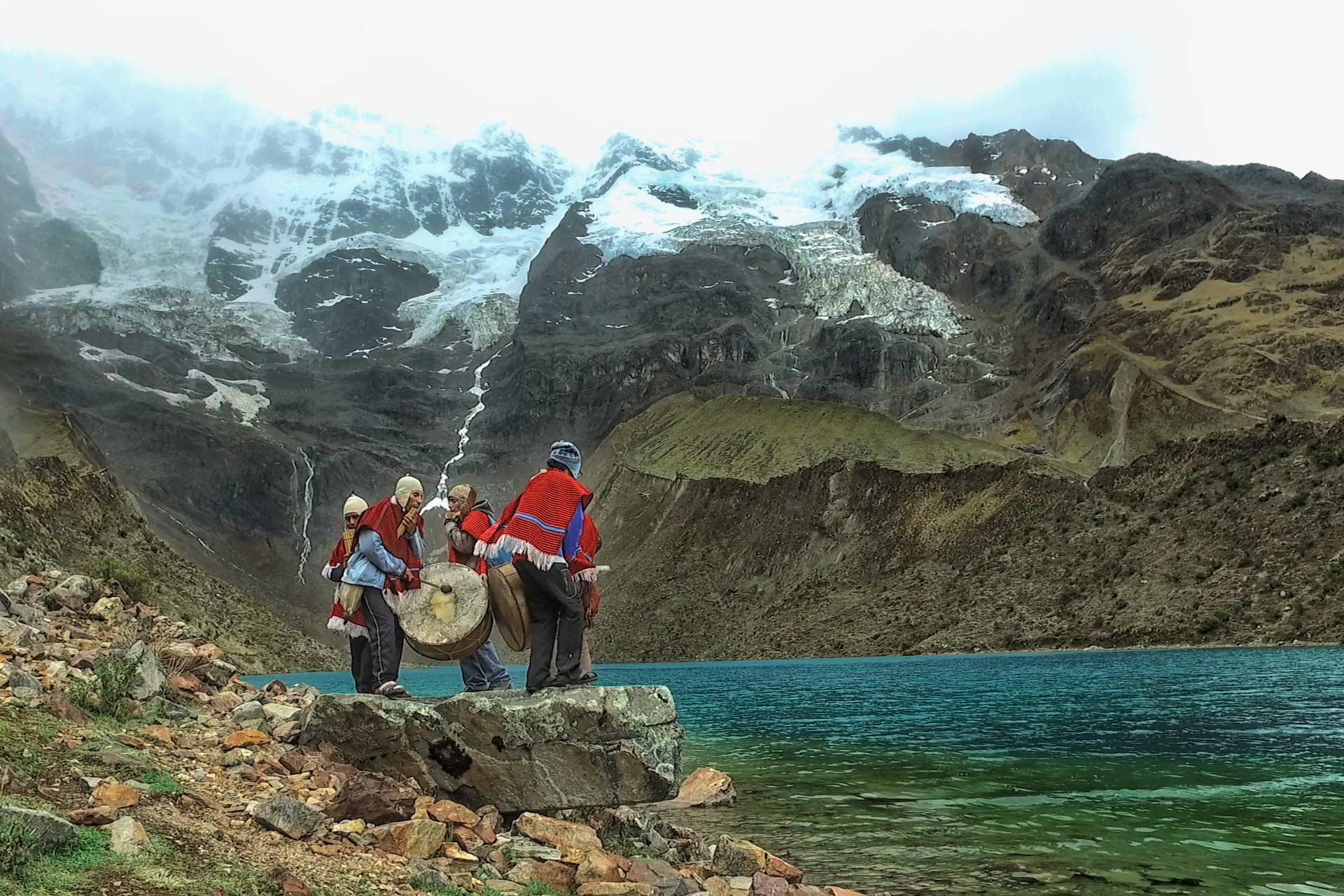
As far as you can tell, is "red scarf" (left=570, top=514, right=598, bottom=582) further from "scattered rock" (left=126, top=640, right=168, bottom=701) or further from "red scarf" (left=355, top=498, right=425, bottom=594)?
"scattered rock" (left=126, top=640, right=168, bottom=701)

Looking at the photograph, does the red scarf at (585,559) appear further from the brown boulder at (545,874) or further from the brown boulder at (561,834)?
the brown boulder at (545,874)

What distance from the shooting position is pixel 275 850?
8.36 m

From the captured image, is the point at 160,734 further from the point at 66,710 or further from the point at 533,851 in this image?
the point at 533,851

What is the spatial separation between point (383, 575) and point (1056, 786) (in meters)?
14.9

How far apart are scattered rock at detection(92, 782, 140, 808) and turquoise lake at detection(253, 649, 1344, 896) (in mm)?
9092

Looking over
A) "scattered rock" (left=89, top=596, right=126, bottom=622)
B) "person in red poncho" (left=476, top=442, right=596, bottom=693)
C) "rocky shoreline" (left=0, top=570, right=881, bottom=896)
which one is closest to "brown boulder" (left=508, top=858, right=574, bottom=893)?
"rocky shoreline" (left=0, top=570, right=881, bottom=896)

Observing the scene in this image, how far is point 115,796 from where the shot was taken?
325 inches

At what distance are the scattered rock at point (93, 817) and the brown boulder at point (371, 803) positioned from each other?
2295 millimetres

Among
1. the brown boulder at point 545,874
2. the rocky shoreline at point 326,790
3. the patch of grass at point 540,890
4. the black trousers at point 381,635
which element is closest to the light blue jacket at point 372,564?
the black trousers at point 381,635

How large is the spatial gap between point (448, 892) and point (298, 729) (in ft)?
16.5

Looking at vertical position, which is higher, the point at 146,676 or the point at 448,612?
the point at 448,612

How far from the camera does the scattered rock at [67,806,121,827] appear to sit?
756 cm

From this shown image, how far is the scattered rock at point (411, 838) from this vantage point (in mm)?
9234

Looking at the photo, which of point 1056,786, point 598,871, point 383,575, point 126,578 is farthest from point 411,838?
point 126,578
